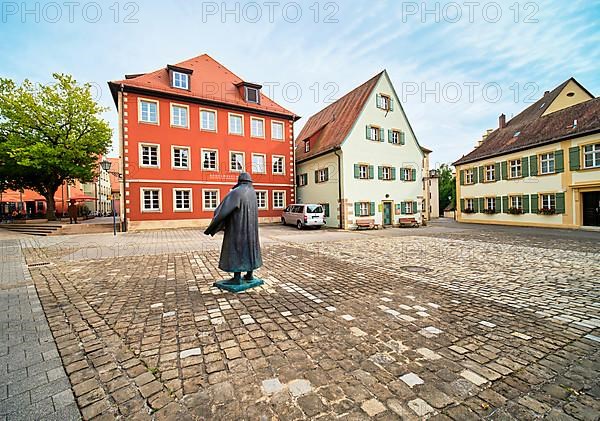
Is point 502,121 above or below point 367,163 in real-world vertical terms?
above

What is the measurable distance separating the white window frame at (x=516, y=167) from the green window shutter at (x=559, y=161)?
2534 millimetres

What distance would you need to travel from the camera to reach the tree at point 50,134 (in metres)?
20.8

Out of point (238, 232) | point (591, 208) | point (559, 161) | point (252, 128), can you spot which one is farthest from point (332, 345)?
point (559, 161)

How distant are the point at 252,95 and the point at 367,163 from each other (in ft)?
38.7

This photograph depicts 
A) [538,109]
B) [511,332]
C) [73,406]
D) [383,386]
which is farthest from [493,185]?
[73,406]

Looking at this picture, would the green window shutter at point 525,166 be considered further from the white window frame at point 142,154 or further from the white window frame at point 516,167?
the white window frame at point 142,154

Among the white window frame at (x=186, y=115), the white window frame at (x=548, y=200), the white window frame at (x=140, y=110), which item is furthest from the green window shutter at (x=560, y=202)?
the white window frame at (x=140, y=110)

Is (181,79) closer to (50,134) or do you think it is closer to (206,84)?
(206,84)

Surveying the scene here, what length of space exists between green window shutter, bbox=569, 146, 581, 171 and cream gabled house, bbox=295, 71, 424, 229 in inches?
391

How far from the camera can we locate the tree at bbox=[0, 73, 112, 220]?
20.8 metres

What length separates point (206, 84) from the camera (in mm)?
23375

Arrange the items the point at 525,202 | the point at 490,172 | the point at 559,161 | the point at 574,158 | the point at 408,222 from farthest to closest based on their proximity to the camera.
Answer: the point at 490,172
the point at 408,222
the point at 525,202
the point at 559,161
the point at 574,158

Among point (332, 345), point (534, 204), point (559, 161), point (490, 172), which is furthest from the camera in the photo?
point (490, 172)

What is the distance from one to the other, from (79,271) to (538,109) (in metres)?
37.1
